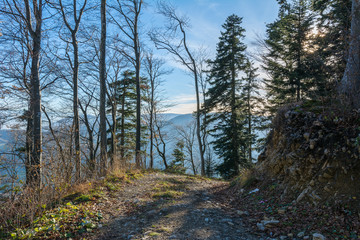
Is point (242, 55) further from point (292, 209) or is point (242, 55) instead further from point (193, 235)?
point (193, 235)

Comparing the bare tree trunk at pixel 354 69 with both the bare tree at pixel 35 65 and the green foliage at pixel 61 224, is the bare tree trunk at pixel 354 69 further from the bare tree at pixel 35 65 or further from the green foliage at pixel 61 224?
the bare tree at pixel 35 65

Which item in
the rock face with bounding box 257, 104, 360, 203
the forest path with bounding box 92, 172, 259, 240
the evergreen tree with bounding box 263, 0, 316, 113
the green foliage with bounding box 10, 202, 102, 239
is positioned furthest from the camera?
the evergreen tree with bounding box 263, 0, 316, 113

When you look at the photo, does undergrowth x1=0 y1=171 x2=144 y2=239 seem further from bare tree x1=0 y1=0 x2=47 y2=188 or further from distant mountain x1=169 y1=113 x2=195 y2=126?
distant mountain x1=169 y1=113 x2=195 y2=126

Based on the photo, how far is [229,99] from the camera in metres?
15.2

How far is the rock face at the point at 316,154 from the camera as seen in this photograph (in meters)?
3.38

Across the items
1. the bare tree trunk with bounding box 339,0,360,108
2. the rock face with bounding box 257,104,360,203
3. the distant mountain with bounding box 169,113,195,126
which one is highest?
the distant mountain with bounding box 169,113,195,126

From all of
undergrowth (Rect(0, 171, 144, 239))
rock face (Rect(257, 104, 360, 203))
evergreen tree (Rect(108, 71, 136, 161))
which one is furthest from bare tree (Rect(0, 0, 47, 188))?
evergreen tree (Rect(108, 71, 136, 161))

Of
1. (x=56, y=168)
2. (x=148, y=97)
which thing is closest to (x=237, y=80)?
(x=148, y=97)

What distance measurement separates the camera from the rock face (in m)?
3.38

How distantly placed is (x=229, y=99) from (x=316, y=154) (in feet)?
37.5

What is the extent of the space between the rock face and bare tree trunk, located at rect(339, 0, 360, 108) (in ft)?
1.77

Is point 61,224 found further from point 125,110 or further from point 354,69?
point 125,110

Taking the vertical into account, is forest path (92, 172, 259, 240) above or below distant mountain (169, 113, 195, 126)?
below

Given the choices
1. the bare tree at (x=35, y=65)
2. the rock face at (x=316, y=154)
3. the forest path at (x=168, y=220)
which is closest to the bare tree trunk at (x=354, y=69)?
the rock face at (x=316, y=154)
